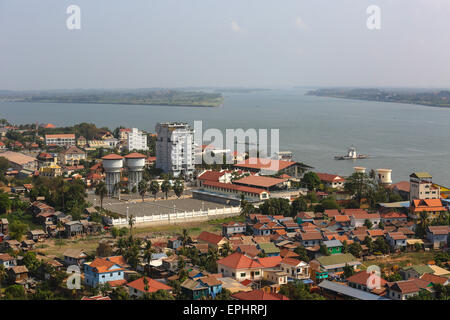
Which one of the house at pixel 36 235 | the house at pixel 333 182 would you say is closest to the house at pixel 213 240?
the house at pixel 36 235

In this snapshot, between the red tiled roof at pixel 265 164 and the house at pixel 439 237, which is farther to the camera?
the red tiled roof at pixel 265 164

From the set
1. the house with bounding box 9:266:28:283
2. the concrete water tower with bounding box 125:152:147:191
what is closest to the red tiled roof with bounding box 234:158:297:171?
the concrete water tower with bounding box 125:152:147:191

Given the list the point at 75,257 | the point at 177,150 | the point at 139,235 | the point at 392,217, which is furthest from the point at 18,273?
the point at 177,150

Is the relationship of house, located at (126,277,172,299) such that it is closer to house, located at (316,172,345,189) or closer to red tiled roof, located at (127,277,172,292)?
red tiled roof, located at (127,277,172,292)

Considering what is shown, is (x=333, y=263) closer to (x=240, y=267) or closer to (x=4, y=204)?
Answer: (x=240, y=267)

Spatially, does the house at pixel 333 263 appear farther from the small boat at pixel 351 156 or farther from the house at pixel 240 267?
the small boat at pixel 351 156
